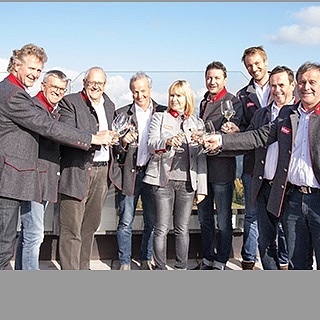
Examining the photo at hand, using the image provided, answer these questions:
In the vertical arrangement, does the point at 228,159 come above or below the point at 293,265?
above

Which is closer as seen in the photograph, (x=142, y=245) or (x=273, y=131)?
(x=273, y=131)

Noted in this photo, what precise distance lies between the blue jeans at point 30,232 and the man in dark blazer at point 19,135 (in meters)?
0.21

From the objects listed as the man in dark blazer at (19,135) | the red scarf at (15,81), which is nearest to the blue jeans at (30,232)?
the man in dark blazer at (19,135)

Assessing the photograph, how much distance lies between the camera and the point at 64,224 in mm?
3588

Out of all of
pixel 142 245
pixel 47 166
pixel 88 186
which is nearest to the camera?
pixel 47 166

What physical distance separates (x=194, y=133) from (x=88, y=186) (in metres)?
1.02

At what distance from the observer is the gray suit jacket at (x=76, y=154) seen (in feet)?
11.4

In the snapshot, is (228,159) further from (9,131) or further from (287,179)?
(9,131)

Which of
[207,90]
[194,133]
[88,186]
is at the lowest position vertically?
[88,186]

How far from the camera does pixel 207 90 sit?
3.99m

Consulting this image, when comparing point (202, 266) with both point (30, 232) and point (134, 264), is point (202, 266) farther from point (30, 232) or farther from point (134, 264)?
point (30, 232)

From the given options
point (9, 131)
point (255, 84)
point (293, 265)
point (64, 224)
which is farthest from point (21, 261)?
point (255, 84)

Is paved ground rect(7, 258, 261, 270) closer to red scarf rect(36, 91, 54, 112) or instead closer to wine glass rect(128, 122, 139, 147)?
wine glass rect(128, 122, 139, 147)

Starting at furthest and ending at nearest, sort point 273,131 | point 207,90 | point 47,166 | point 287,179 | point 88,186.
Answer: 1. point 207,90
2. point 88,186
3. point 47,166
4. point 273,131
5. point 287,179
